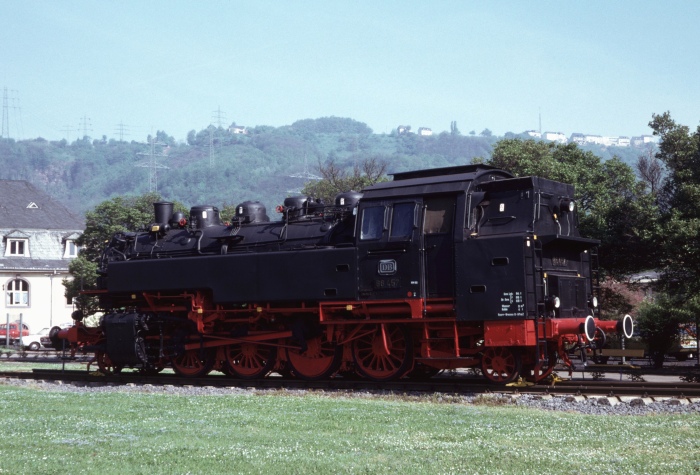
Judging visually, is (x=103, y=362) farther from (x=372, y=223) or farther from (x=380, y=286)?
(x=372, y=223)

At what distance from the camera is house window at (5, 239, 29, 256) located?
219ft

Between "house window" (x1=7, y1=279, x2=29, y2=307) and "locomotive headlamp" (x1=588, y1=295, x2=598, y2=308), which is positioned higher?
"house window" (x1=7, y1=279, x2=29, y2=307)

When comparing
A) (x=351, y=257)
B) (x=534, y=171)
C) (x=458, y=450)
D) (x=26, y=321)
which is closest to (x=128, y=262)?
(x=351, y=257)

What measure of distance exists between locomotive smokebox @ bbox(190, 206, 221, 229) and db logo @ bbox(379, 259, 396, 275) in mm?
6493

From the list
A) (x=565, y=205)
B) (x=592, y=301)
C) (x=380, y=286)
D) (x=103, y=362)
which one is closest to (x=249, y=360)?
(x=380, y=286)

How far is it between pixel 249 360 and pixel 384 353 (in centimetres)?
412

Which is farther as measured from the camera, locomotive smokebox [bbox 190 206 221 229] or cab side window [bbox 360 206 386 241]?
locomotive smokebox [bbox 190 206 221 229]

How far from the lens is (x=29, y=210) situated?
71688mm

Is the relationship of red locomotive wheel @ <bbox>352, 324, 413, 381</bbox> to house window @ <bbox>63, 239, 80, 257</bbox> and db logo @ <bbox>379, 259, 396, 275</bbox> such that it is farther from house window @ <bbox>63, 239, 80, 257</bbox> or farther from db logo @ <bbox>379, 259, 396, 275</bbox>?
house window @ <bbox>63, 239, 80, 257</bbox>

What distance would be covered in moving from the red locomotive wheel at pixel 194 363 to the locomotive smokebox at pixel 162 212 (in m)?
4.03

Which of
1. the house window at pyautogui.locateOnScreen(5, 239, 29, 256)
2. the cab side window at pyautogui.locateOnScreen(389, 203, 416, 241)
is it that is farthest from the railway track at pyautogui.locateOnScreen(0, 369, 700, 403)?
the house window at pyautogui.locateOnScreen(5, 239, 29, 256)

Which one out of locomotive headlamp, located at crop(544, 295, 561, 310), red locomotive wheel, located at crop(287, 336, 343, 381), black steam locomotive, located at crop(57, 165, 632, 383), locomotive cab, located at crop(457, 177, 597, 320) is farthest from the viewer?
red locomotive wheel, located at crop(287, 336, 343, 381)

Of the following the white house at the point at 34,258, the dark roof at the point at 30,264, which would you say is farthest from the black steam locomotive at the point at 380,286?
the dark roof at the point at 30,264

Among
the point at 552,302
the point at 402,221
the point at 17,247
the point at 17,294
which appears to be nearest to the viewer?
the point at 552,302
